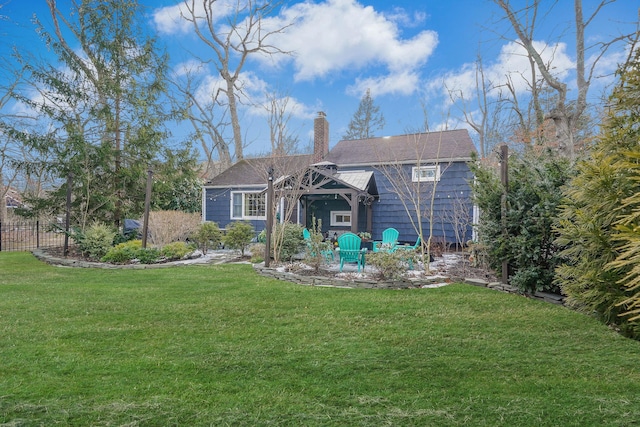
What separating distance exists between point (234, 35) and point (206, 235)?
51.8 ft

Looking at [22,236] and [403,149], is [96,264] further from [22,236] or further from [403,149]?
[403,149]

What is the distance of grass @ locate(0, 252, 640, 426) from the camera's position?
2.39 metres

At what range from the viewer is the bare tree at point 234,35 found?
2116 cm

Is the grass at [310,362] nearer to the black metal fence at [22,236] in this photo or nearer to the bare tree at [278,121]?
the bare tree at [278,121]

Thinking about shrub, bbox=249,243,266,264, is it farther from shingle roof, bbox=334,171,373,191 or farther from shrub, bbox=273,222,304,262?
shingle roof, bbox=334,171,373,191

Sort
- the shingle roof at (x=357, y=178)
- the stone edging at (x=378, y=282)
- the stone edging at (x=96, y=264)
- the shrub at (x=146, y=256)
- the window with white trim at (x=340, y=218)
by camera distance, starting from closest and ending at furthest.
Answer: the stone edging at (x=378, y=282) < the stone edging at (x=96, y=264) < the shrub at (x=146, y=256) < the shingle roof at (x=357, y=178) < the window with white trim at (x=340, y=218)

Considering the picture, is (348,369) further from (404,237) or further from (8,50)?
(8,50)

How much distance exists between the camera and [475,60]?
Result: 55.5ft

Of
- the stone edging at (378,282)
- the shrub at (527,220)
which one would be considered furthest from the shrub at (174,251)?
the shrub at (527,220)

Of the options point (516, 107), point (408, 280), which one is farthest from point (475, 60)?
point (408, 280)

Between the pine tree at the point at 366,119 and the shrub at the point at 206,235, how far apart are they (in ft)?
54.0

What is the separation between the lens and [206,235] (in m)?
11.0

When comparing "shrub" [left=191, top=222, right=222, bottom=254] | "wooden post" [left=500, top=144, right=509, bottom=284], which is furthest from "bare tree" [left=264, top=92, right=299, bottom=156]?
"wooden post" [left=500, top=144, right=509, bottom=284]

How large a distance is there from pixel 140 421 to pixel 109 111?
13.8 metres
